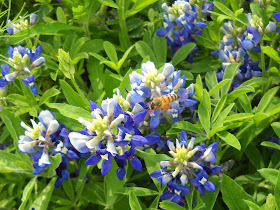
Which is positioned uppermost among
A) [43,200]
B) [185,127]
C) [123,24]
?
[123,24]

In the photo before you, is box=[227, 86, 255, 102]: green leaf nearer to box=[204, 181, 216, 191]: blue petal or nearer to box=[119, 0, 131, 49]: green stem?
box=[204, 181, 216, 191]: blue petal

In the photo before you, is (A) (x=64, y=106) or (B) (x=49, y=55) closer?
(A) (x=64, y=106)

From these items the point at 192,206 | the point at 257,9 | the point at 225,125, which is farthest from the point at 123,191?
the point at 257,9

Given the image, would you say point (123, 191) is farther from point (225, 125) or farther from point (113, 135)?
point (225, 125)

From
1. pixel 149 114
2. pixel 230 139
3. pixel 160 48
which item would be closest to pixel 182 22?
pixel 160 48

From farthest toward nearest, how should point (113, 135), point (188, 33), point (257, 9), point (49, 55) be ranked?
point (49, 55)
point (188, 33)
point (257, 9)
point (113, 135)

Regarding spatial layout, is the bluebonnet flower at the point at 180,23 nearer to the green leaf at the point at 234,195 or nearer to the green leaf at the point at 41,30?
the green leaf at the point at 41,30

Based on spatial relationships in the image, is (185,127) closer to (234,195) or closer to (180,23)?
(234,195)
